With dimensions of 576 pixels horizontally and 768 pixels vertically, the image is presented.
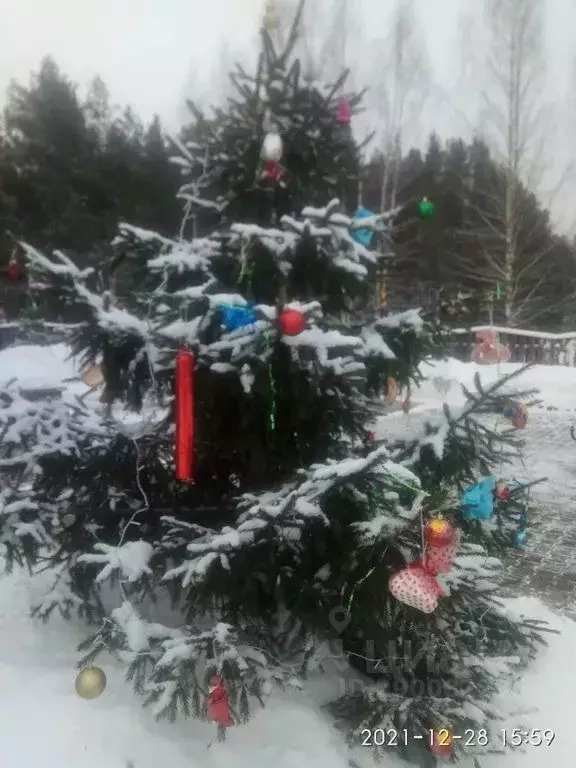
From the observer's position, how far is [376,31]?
12.6ft

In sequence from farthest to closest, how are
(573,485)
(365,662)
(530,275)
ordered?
(530,275), (573,485), (365,662)

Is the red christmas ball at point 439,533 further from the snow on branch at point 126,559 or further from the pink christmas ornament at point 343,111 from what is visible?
the pink christmas ornament at point 343,111

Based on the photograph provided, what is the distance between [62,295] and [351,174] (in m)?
1.27

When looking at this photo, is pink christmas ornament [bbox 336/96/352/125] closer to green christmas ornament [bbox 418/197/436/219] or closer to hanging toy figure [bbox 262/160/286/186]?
hanging toy figure [bbox 262/160/286/186]

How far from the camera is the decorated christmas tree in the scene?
2082 mm

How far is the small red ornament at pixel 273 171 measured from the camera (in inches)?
87.7

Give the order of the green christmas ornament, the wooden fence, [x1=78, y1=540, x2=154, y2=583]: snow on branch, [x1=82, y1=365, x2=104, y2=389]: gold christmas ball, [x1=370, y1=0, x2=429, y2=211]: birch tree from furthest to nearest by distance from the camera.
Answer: the wooden fence
[x1=370, y1=0, x2=429, y2=211]: birch tree
the green christmas ornament
[x1=82, y1=365, x2=104, y2=389]: gold christmas ball
[x1=78, y1=540, x2=154, y2=583]: snow on branch

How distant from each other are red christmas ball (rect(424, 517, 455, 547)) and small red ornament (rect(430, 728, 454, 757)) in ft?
2.71

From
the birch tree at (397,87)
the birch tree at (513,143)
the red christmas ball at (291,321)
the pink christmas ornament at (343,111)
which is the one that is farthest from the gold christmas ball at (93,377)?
the birch tree at (513,143)

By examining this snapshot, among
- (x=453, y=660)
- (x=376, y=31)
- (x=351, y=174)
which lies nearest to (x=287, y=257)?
(x=351, y=174)

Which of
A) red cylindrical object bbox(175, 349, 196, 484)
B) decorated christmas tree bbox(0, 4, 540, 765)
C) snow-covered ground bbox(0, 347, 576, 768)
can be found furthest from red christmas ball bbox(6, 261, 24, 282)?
red cylindrical object bbox(175, 349, 196, 484)

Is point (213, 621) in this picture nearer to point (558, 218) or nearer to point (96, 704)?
point (96, 704)

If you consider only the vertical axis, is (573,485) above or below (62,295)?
below

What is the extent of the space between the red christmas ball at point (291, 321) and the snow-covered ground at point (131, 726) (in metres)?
1.64
